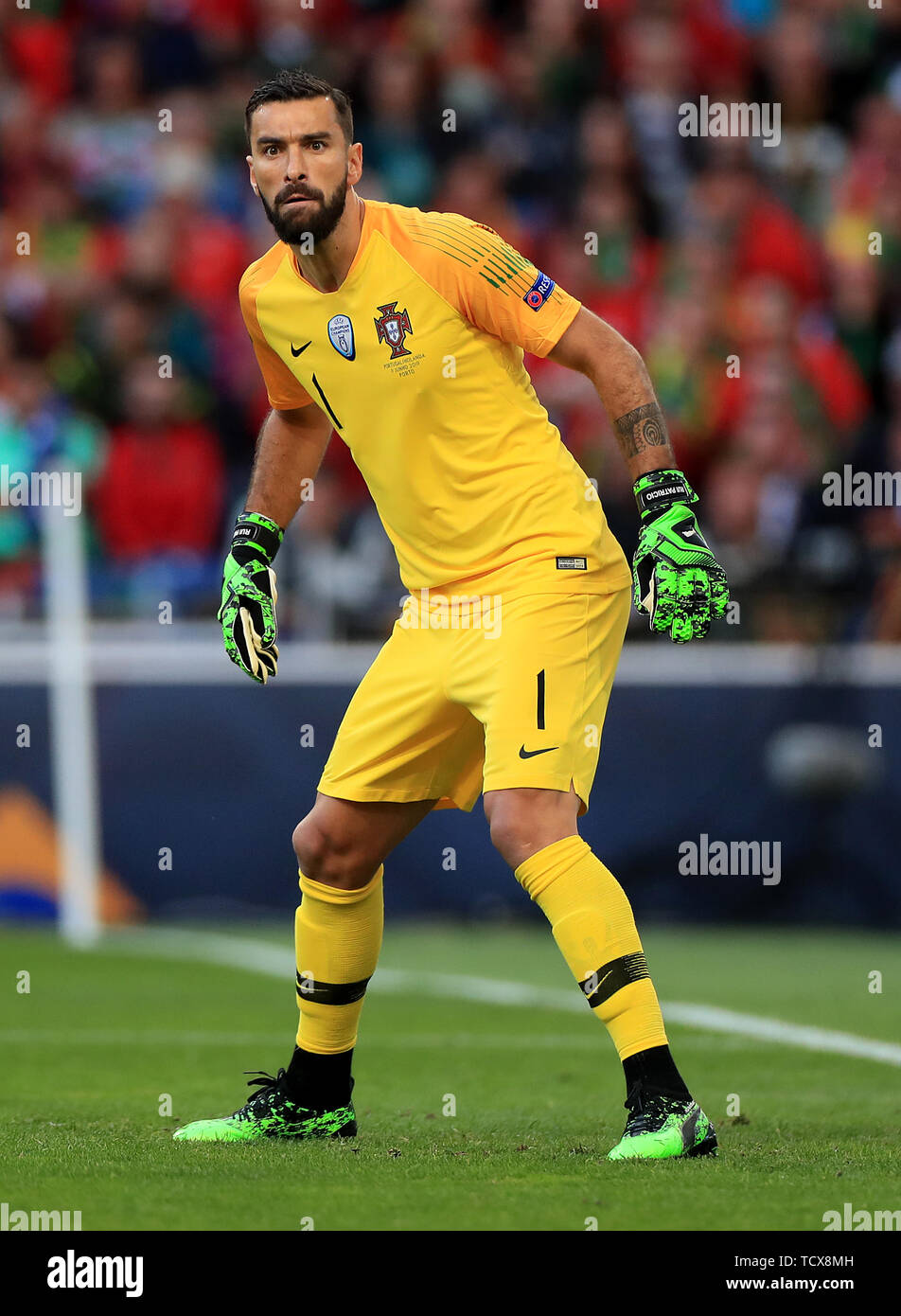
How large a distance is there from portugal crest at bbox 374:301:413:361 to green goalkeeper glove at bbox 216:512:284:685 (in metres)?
0.74

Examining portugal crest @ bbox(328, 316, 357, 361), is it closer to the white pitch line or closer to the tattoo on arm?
the tattoo on arm

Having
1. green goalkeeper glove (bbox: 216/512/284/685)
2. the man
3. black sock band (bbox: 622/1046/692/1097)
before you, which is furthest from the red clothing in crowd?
black sock band (bbox: 622/1046/692/1097)

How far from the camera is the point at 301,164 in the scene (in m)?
5.03

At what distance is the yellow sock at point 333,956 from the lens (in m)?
5.34

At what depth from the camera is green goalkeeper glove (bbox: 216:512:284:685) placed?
543 cm

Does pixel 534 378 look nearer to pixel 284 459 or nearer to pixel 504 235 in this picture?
pixel 504 235

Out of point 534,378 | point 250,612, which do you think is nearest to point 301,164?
point 250,612

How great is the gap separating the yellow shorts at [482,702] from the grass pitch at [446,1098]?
0.86 metres

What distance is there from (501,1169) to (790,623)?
22.2ft

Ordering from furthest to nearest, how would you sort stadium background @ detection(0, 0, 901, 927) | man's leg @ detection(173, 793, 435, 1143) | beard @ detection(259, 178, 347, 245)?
stadium background @ detection(0, 0, 901, 927)
man's leg @ detection(173, 793, 435, 1143)
beard @ detection(259, 178, 347, 245)

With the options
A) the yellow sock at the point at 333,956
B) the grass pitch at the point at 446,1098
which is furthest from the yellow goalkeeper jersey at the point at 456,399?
the grass pitch at the point at 446,1098

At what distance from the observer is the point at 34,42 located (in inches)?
602

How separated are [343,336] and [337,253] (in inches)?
7.8
